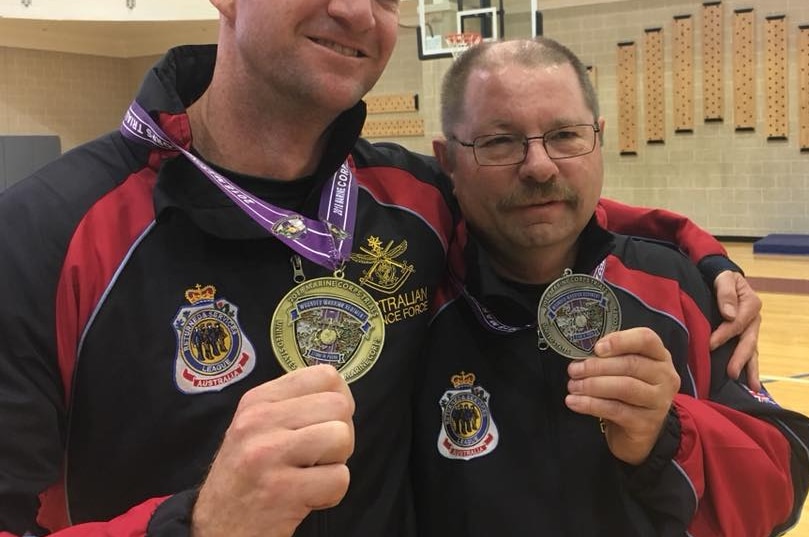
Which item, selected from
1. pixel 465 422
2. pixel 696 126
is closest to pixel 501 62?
pixel 465 422

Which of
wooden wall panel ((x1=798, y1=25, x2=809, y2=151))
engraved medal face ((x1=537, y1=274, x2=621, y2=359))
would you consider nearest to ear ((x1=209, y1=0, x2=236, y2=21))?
engraved medal face ((x1=537, y1=274, x2=621, y2=359))

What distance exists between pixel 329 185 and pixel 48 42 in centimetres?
1433

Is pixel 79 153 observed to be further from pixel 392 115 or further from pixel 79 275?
pixel 392 115

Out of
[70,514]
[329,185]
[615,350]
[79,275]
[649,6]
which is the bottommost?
[70,514]

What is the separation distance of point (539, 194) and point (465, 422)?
18.7 inches

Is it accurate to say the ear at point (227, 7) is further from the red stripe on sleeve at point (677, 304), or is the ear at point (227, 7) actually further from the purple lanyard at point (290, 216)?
the red stripe on sleeve at point (677, 304)

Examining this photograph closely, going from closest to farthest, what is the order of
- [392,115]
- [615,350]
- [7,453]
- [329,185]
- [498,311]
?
[7,453], [615,350], [329,185], [498,311], [392,115]

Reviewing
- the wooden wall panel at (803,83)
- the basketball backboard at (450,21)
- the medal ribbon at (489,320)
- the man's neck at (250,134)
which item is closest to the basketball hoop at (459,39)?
the basketball backboard at (450,21)

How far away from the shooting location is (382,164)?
1695 mm

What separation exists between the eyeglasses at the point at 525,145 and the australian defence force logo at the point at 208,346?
1.95 ft

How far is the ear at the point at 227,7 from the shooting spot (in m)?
1.41

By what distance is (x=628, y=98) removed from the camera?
1110cm

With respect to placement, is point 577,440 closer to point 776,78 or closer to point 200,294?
point 200,294

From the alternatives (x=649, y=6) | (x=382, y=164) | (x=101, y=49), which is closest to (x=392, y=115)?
(x=649, y=6)
